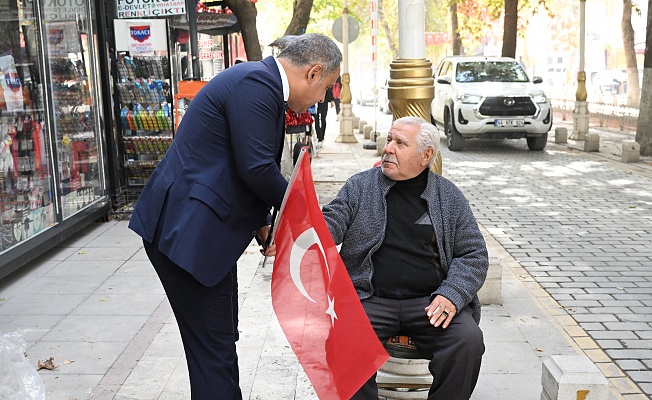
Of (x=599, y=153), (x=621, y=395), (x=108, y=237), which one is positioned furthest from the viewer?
(x=599, y=153)

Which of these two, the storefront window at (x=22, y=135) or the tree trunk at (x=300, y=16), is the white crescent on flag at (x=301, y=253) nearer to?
the storefront window at (x=22, y=135)

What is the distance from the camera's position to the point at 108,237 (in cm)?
789

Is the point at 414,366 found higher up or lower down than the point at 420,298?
lower down

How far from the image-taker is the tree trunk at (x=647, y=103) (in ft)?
45.9

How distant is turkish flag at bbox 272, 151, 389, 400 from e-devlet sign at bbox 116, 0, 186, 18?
6.12 metres

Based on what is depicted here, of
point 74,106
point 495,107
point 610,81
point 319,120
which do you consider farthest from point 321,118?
point 610,81

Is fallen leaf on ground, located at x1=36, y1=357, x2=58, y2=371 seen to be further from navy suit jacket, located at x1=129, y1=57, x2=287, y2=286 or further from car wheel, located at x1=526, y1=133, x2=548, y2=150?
car wheel, located at x1=526, y1=133, x2=548, y2=150

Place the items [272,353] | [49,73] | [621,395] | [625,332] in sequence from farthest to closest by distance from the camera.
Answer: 1. [49,73]
2. [625,332]
3. [272,353]
4. [621,395]

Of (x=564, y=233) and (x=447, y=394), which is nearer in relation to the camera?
(x=447, y=394)

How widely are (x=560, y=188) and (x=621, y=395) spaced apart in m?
7.38

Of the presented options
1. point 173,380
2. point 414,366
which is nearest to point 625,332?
point 414,366

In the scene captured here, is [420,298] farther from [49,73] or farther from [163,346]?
[49,73]

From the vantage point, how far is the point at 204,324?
3123 mm

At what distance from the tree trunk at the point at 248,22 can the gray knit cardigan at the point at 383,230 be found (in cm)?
839
